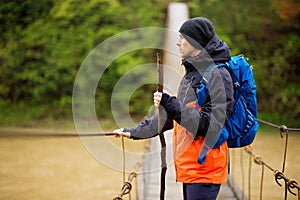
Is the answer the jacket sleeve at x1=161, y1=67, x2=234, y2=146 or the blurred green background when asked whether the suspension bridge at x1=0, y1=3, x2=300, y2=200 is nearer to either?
the jacket sleeve at x1=161, y1=67, x2=234, y2=146

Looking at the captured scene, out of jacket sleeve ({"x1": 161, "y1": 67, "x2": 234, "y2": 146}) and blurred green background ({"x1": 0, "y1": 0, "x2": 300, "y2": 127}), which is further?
blurred green background ({"x1": 0, "y1": 0, "x2": 300, "y2": 127})

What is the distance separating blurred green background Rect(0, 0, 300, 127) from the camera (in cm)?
1009

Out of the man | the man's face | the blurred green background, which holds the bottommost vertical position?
the man

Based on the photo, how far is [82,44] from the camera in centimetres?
1067

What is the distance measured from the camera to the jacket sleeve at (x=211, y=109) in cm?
176

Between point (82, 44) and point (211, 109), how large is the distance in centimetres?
908

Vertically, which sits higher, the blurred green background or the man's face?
the blurred green background

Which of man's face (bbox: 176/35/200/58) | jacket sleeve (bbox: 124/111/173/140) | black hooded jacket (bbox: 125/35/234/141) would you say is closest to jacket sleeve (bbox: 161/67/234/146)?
black hooded jacket (bbox: 125/35/234/141)

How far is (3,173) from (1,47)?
4837 millimetres

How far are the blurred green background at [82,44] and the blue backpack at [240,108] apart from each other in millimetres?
8209

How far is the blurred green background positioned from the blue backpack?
26.9 feet

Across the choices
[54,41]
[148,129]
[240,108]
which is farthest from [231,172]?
[54,41]

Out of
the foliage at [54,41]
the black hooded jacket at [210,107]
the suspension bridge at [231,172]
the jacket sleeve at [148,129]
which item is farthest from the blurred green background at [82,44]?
the black hooded jacket at [210,107]

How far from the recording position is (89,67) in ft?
34.7
